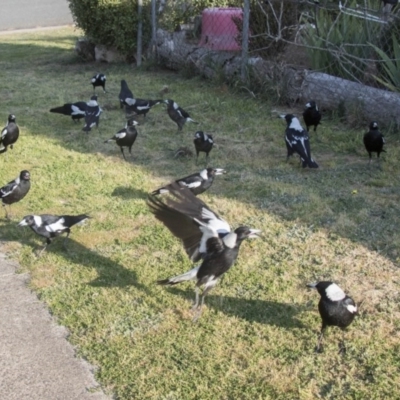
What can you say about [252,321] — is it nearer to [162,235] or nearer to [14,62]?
[162,235]

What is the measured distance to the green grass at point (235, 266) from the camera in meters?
3.59

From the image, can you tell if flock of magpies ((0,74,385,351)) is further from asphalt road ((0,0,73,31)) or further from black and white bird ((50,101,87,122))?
asphalt road ((0,0,73,31))

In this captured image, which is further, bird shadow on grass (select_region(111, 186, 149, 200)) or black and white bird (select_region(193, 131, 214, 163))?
black and white bird (select_region(193, 131, 214, 163))

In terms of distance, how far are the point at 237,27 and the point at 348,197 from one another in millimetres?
6199

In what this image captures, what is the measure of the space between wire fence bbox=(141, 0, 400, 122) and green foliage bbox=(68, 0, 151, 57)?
0.42 meters

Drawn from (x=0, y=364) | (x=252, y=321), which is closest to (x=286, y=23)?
(x=252, y=321)

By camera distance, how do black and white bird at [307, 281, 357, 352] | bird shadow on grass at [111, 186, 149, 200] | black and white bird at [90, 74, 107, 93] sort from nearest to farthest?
1. black and white bird at [307, 281, 357, 352]
2. bird shadow on grass at [111, 186, 149, 200]
3. black and white bird at [90, 74, 107, 93]

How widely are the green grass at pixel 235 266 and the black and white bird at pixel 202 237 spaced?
0.26 metres

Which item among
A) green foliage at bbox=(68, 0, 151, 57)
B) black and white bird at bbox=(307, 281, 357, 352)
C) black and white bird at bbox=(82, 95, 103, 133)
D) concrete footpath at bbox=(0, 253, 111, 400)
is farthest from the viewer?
green foliage at bbox=(68, 0, 151, 57)

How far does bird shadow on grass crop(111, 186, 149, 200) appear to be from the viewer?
6.17 m

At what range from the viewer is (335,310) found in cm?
375

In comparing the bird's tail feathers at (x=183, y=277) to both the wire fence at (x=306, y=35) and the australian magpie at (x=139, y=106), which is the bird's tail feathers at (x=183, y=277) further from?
the australian magpie at (x=139, y=106)

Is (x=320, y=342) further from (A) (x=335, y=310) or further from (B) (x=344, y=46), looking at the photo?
(B) (x=344, y=46)

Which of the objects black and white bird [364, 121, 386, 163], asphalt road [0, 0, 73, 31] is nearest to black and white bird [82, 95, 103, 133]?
black and white bird [364, 121, 386, 163]
